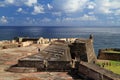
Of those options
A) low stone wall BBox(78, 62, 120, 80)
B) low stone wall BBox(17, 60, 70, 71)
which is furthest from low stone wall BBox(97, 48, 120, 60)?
low stone wall BBox(78, 62, 120, 80)

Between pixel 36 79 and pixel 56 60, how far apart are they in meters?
3.04

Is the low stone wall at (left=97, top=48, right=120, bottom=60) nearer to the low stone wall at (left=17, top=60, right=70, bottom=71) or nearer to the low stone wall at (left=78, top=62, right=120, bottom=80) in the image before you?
the low stone wall at (left=17, top=60, right=70, bottom=71)

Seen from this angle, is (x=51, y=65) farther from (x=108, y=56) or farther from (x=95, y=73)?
(x=108, y=56)

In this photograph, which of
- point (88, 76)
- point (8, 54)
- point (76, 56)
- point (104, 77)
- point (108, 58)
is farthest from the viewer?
point (108, 58)

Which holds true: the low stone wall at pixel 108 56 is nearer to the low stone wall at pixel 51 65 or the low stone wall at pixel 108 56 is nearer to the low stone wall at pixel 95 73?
the low stone wall at pixel 51 65

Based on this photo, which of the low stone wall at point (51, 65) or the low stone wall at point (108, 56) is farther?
the low stone wall at point (108, 56)

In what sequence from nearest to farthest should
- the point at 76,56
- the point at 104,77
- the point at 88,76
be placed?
the point at 104,77
the point at 88,76
the point at 76,56

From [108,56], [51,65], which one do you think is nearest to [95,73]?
[51,65]

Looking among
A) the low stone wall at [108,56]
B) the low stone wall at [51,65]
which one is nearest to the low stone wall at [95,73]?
the low stone wall at [51,65]

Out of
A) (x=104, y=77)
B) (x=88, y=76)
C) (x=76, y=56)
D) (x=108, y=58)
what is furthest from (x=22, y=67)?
(x=108, y=58)

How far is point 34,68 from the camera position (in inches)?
755

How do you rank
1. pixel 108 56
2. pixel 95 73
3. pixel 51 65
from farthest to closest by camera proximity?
pixel 108 56 < pixel 51 65 < pixel 95 73

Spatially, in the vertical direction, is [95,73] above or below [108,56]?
above

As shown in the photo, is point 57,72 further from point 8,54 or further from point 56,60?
point 8,54
